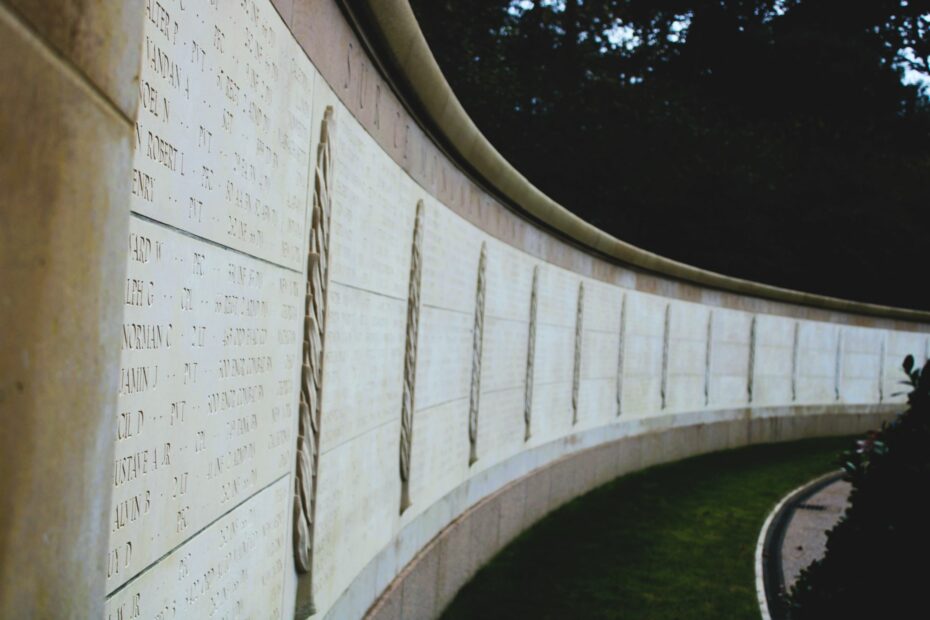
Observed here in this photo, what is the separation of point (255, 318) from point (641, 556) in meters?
6.80

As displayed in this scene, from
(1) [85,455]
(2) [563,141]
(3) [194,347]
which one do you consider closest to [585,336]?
(3) [194,347]

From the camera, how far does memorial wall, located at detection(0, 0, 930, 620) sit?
44.9 inches

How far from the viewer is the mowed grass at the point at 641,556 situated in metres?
7.52

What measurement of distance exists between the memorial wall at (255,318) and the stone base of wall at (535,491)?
0.18 feet

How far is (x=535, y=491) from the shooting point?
33.3 feet

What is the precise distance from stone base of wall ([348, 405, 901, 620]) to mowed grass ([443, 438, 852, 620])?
194 millimetres

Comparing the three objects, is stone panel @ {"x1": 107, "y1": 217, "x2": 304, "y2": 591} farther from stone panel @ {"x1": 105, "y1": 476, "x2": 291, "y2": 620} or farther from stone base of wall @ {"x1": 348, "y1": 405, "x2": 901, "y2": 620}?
stone base of wall @ {"x1": 348, "y1": 405, "x2": 901, "y2": 620}

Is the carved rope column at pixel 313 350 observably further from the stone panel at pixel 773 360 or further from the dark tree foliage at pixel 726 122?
the dark tree foliage at pixel 726 122

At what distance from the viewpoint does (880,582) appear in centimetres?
429

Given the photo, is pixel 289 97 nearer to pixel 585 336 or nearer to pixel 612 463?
pixel 585 336

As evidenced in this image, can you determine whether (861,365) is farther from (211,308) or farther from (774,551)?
(211,308)

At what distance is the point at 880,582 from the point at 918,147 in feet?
102

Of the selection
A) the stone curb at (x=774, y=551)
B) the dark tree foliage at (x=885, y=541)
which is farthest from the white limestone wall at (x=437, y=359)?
the stone curb at (x=774, y=551)

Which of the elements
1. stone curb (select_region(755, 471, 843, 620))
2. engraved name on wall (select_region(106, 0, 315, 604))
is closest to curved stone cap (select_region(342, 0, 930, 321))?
engraved name on wall (select_region(106, 0, 315, 604))
